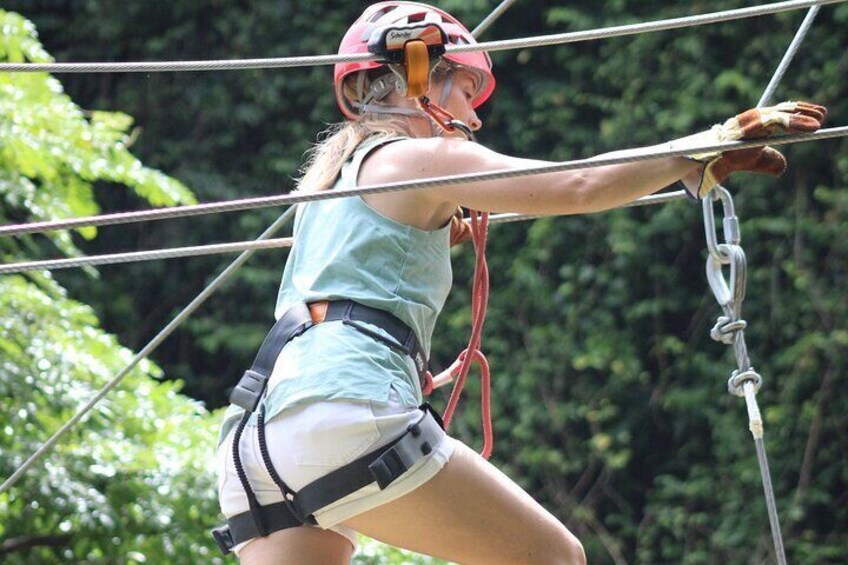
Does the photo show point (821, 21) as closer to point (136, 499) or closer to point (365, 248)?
point (136, 499)

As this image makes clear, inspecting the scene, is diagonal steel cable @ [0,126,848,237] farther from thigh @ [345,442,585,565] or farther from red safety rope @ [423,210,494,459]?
thigh @ [345,442,585,565]

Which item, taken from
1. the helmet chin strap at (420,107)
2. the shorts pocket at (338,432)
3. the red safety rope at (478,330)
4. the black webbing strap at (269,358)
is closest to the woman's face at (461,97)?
the helmet chin strap at (420,107)

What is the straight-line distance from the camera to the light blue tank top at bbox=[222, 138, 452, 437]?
2133 mm

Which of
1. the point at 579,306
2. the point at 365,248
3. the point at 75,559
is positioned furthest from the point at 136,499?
the point at 579,306

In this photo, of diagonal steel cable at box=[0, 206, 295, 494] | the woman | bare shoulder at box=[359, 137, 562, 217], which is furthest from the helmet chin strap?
diagonal steel cable at box=[0, 206, 295, 494]

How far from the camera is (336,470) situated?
2125mm

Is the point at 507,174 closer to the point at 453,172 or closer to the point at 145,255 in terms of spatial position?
the point at 453,172

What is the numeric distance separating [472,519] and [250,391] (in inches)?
14.5

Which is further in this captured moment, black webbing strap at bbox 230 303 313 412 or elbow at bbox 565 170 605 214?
black webbing strap at bbox 230 303 313 412

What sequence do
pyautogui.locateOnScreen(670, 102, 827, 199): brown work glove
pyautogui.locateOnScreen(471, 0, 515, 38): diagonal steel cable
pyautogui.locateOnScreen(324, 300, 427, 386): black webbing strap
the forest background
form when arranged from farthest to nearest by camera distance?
1. the forest background
2. pyautogui.locateOnScreen(471, 0, 515, 38): diagonal steel cable
3. pyautogui.locateOnScreen(324, 300, 427, 386): black webbing strap
4. pyautogui.locateOnScreen(670, 102, 827, 199): brown work glove

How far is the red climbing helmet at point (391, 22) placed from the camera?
94.1 inches

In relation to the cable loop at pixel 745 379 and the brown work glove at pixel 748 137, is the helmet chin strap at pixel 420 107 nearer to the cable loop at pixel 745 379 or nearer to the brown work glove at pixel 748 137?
the brown work glove at pixel 748 137

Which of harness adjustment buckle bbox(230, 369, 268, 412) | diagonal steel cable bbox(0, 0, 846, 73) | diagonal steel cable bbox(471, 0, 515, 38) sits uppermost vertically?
diagonal steel cable bbox(471, 0, 515, 38)

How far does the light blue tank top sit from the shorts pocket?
0.05ft
